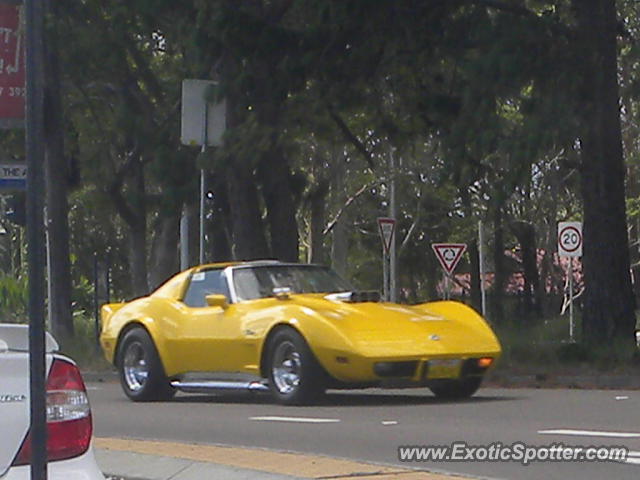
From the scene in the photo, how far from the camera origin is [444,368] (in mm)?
14047

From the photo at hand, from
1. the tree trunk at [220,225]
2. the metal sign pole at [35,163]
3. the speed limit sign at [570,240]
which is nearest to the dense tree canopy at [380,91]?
the tree trunk at [220,225]

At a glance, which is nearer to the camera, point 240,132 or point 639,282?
point 240,132

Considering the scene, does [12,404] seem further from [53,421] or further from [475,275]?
[475,275]

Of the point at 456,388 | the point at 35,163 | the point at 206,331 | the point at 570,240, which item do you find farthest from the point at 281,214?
the point at 35,163

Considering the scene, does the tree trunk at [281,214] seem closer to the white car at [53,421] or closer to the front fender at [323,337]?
the front fender at [323,337]

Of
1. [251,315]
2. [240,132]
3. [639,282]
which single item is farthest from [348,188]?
[251,315]

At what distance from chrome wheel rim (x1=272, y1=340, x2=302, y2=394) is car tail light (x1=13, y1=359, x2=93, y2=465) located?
904 centimetres

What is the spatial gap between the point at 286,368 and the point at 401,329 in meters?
1.25

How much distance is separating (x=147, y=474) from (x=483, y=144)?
9.61 meters

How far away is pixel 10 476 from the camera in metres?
5.00

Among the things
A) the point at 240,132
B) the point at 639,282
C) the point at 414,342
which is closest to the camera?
the point at 414,342

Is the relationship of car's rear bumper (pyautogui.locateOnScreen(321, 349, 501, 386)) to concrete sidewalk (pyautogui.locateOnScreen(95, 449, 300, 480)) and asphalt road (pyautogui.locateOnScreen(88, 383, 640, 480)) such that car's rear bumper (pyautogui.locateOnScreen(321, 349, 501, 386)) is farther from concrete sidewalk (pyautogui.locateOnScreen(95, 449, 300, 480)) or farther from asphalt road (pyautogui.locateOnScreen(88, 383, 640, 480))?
concrete sidewalk (pyautogui.locateOnScreen(95, 449, 300, 480))

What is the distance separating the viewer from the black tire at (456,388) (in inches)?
579

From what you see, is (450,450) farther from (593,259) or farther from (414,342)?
(593,259)
